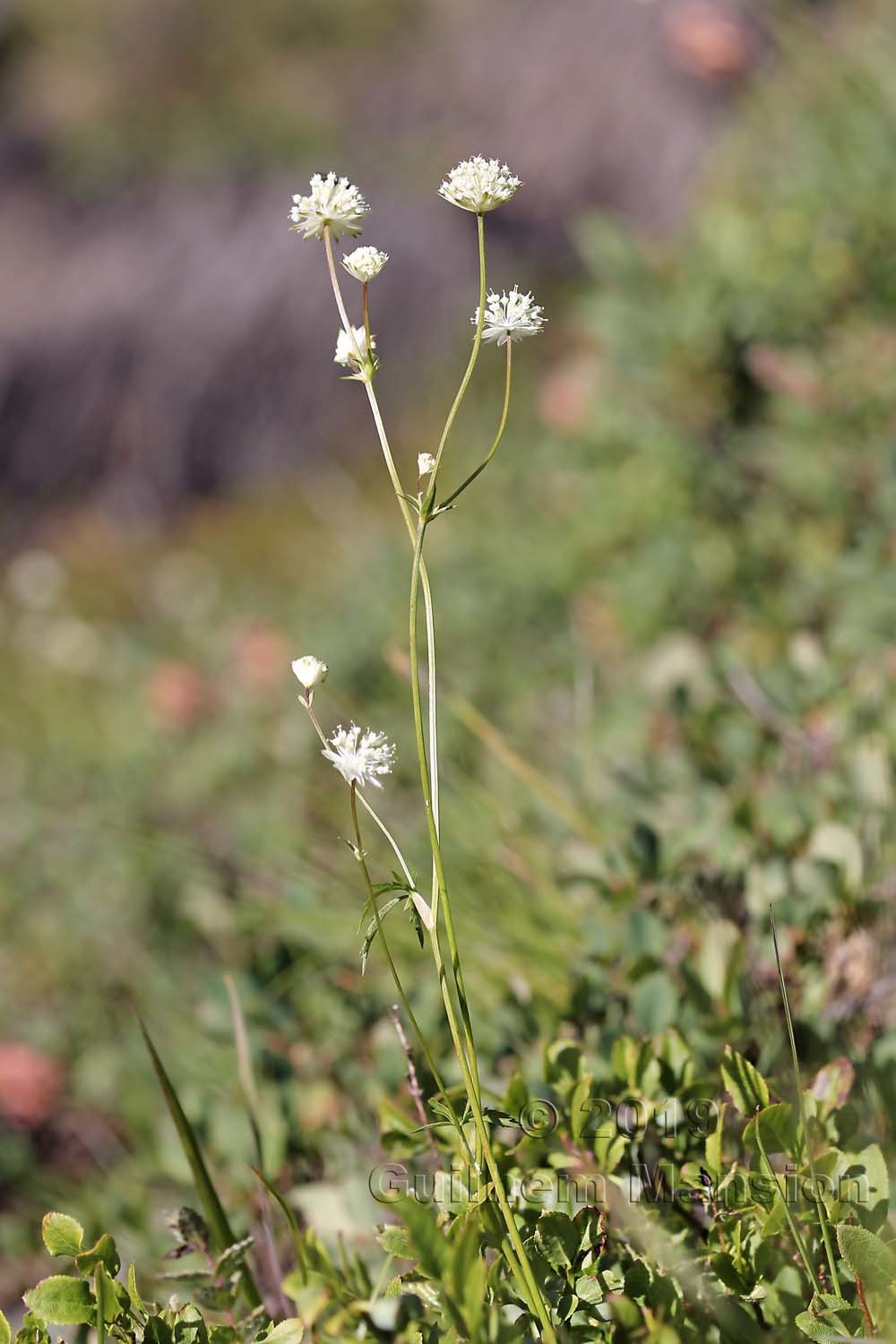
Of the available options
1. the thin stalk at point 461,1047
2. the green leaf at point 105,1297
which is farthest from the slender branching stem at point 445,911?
the green leaf at point 105,1297

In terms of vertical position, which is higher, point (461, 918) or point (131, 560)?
point (131, 560)

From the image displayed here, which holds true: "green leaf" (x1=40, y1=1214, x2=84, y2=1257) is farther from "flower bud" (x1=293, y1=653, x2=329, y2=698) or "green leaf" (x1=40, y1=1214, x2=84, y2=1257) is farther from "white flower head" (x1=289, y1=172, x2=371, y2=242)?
"white flower head" (x1=289, y1=172, x2=371, y2=242)

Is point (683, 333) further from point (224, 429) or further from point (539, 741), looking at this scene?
point (224, 429)

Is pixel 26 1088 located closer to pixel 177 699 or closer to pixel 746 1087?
pixel 177 699

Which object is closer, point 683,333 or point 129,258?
point 683,333

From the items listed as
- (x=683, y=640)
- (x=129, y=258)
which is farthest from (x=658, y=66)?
(x=683, y=640)

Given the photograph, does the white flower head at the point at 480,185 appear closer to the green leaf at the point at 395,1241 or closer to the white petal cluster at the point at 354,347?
the white petal cluster at the point at 354,347

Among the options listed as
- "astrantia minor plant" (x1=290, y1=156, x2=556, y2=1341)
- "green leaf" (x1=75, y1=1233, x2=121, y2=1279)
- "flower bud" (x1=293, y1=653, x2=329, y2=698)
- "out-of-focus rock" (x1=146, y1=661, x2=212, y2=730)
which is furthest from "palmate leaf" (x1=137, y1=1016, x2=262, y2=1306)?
"out-of-focus rock" (x1=146, y1=661, x2=212, y2=730)
